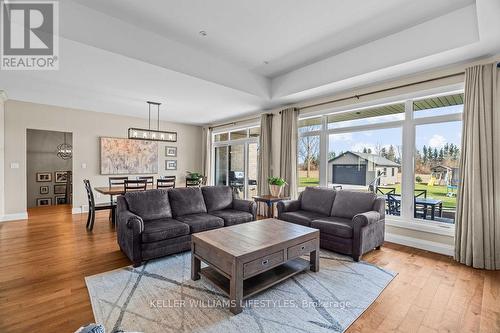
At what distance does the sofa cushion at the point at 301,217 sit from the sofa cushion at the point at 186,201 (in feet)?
4.81

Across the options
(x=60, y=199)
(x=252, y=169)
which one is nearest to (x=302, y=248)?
(x=252, y=169)

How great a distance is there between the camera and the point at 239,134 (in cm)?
739

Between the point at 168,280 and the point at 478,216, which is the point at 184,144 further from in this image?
the point at 478,216

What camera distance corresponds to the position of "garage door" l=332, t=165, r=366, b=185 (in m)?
4.65

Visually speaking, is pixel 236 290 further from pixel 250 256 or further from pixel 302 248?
pixel 302 248

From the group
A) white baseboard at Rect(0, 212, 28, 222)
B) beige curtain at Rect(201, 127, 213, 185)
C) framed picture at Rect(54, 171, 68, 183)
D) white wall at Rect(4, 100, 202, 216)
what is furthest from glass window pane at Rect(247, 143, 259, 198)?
framed picture at Rect(54, 171, 68, 183)

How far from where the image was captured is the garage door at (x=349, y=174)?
4.65 metres

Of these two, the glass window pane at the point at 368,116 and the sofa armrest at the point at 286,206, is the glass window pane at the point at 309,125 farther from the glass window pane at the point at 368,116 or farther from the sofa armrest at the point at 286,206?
the sofa armrest at the point at 286,206

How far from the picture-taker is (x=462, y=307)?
7.16ft

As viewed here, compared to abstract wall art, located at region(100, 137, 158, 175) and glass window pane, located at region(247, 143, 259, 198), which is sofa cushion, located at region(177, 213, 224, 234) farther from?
abstract wall art, located at region(100, 137, 158, 175)

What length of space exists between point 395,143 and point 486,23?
2.07 m

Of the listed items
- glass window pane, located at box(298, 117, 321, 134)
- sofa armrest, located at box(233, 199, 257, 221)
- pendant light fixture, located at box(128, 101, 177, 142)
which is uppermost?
glass window pane, located at box(298, 117, 321, 134)

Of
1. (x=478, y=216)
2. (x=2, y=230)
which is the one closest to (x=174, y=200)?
(x=2, y=230)

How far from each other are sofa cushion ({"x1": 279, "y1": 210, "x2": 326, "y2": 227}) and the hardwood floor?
97 cm
